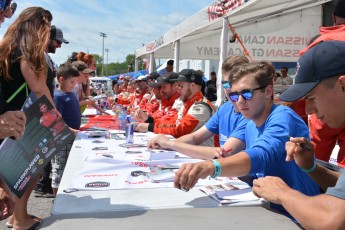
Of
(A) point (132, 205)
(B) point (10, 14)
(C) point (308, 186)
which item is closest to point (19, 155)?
(A) point (132, 205)

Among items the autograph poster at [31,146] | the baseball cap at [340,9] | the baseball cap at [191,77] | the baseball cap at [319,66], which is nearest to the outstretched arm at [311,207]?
the baseball cap at [319,66]

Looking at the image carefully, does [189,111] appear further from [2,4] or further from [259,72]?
[2,4]

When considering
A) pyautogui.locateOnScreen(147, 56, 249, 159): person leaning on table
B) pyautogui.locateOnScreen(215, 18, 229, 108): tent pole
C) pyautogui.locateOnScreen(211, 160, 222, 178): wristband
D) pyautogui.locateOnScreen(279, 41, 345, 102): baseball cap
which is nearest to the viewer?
pyautogui.locateOnScreen(279, 41, 345, 102): baseball cap

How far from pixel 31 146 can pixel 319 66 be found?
1.14 metres

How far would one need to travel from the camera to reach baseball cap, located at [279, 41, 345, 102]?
1168 millimetres

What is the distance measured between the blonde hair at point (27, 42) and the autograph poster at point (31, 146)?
74 cm

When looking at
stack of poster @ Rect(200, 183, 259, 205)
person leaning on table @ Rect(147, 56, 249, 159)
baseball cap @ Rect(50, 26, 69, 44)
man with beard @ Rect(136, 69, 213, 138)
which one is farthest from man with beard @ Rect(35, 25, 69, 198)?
stack of poster @ Rect(200, 183, 259, 205)

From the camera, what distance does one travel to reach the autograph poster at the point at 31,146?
1344 millimetres

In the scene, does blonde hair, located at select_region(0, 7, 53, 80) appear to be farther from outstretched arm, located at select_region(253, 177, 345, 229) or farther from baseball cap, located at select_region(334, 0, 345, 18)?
baseball cap, located at select_region(334, 0, 345, 18)

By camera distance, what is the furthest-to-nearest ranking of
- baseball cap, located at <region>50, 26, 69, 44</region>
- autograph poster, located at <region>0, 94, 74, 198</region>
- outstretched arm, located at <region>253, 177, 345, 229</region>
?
baseball cap, located at <region>50, 26, 69, 44</region> < autograph poster, located at <region>0, 94, 74, 198</region> < outstretched arm, located at <region>253, 177, 345, 229</region>

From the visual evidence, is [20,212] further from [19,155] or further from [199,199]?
[199,199]

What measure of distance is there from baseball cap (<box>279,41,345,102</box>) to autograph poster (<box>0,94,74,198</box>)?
3.23 ft

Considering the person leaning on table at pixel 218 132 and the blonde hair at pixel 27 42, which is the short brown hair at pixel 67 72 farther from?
the person leaning on table at pixel 218 132

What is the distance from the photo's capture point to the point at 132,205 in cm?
132
